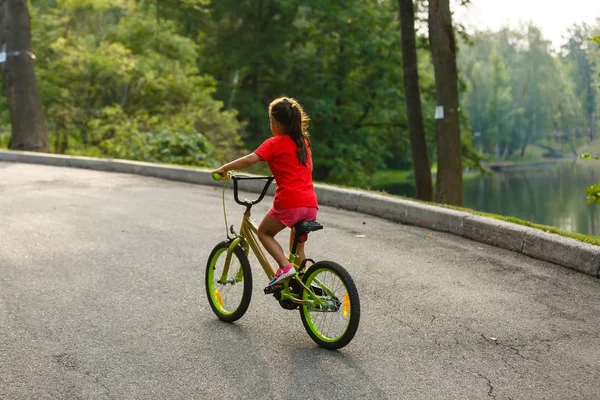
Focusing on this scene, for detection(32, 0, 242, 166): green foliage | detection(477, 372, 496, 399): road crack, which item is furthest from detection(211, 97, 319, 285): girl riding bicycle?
detection(32, 0, 242, 166): green foliage

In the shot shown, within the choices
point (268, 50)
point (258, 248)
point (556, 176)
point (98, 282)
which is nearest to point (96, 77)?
point (268, 50)

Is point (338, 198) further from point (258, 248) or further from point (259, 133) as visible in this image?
point (259, 133)

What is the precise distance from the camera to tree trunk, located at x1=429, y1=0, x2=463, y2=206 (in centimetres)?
1435

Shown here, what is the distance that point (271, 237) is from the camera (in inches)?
209

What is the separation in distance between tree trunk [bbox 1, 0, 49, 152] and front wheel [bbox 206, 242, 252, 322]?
52.8ft

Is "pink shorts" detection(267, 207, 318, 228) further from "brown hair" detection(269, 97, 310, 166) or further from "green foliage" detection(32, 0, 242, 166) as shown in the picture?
"green foliage" detection(32, 0, 242, 166)

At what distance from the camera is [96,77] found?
22.6 metres

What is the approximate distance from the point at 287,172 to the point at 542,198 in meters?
39.6

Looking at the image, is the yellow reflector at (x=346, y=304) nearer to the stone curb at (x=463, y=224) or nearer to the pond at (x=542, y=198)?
the stone curb at (x=463, y=224)

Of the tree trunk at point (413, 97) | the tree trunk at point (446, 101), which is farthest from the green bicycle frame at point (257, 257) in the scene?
the tree trunk at point (413, 97)

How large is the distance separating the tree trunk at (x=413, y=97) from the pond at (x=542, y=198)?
921 cm

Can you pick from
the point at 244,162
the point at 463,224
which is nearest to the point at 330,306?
the point at 244,162

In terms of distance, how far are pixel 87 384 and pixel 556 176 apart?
194 ft

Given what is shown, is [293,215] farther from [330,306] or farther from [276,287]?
[330,306]
